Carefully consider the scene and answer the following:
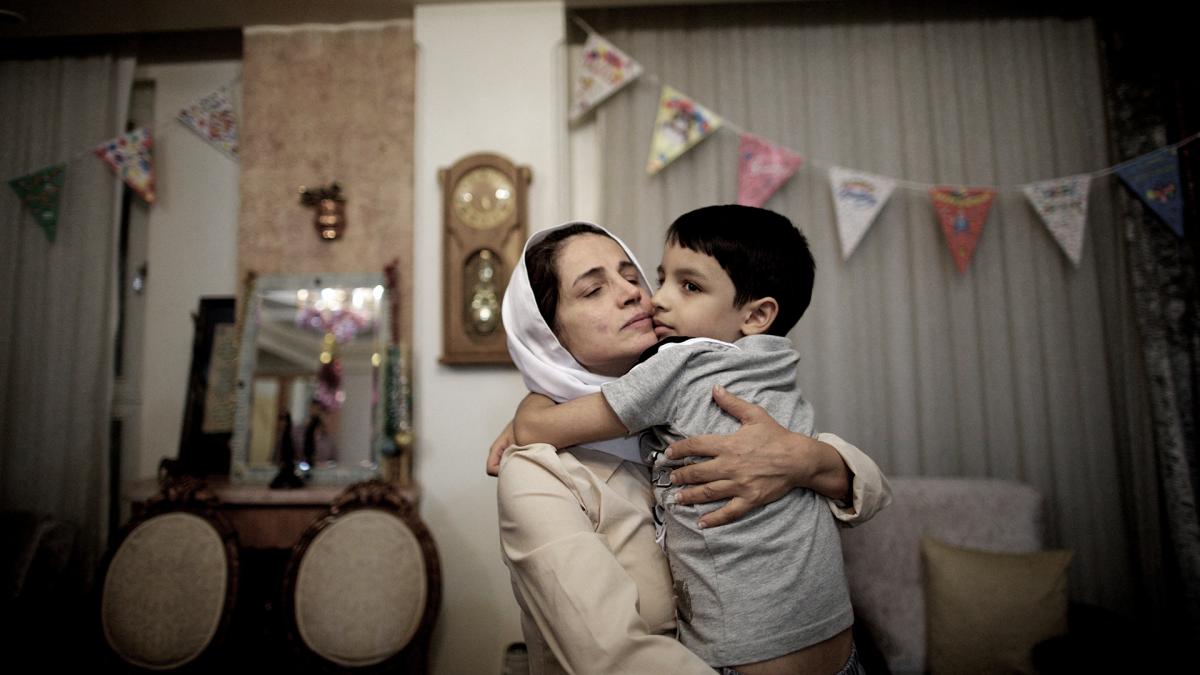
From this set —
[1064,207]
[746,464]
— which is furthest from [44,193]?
[1064,207]

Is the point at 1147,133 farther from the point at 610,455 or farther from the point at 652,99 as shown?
the point at 610,455

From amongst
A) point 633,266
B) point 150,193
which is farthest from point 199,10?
point 633,266

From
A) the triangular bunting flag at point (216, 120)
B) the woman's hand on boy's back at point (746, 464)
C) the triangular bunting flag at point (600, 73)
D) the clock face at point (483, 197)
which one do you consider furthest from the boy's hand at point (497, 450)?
the triangular bunting flag at point (216, 120)

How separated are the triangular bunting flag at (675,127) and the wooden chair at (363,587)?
71.3 inches

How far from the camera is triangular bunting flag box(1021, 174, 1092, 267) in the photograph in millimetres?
2434

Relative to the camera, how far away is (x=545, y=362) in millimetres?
1189

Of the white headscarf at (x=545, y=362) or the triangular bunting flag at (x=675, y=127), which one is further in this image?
the triangular bunting flag at (x=675, y=127)

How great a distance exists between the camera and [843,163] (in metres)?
2.73

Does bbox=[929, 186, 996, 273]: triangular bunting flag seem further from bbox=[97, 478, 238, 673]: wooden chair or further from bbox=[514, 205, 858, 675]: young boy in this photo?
bbox=[97, 478, 238, 673]: wooden chair

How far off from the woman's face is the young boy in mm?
59

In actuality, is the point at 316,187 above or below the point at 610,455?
above

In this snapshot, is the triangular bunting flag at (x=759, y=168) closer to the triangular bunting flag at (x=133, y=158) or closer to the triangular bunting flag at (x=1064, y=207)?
the triangular bunting flag at (x=1064, y=207)

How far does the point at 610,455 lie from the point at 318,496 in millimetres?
1600

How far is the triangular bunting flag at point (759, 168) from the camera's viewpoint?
258 centimetres
